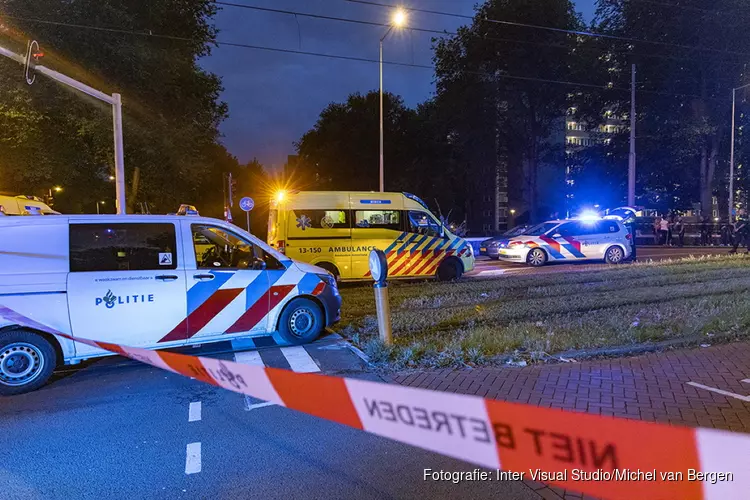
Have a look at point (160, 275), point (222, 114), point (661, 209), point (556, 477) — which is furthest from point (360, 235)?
point (661, 209)

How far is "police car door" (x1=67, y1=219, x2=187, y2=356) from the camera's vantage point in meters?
5.20

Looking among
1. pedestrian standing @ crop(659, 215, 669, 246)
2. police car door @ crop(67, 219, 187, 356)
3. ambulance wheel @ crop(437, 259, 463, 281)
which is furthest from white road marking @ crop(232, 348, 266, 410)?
pedestrian standing @ crop(659, 215, 669, 246)

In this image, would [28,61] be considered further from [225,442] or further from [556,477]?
[556,477]

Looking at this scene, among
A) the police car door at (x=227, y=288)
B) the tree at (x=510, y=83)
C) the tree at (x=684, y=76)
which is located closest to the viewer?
the police car door at (x=227, y=288)

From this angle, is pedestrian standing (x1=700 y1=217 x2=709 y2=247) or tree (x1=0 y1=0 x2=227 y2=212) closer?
tree (x1=0 y1=0 x2=227 y2=212)

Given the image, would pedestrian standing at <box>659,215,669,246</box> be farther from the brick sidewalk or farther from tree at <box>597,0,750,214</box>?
the brick sidewalk

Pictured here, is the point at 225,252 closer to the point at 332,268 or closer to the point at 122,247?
the point at 122,247

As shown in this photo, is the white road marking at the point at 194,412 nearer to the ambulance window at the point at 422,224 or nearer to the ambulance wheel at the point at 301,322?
the ambulance wheel at the point at 301,322

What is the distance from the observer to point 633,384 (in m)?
4.75

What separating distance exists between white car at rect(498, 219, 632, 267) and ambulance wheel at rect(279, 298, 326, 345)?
11055mm

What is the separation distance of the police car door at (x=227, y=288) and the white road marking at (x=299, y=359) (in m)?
0.45

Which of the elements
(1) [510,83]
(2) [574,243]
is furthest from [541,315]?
(1) [510,83]

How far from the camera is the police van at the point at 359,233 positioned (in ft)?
36.5

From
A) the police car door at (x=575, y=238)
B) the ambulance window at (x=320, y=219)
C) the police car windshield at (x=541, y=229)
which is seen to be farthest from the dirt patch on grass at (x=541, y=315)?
the police car windshield at (x=541, y=229)
